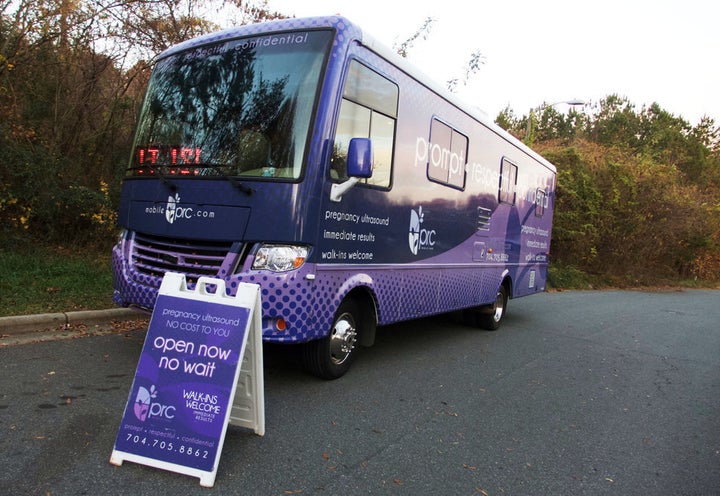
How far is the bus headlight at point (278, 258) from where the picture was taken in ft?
14.4

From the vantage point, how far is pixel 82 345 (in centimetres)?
552

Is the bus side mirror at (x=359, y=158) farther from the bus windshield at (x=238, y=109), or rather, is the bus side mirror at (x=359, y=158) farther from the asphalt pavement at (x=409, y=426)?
the asphalt pavement at (x=409, y=426)

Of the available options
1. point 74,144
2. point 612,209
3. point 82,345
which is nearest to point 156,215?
point 82,345

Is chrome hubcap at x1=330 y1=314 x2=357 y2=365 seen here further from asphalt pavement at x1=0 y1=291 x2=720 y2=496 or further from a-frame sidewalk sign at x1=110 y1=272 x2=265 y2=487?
a-frame sidewalk sign at x1=110 y1=272 x2=265 y2=487

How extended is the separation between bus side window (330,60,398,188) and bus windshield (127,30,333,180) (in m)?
0.35

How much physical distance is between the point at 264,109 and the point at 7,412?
2979 mm

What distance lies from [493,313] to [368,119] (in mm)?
4925

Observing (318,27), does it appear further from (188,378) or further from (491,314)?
(491,314)

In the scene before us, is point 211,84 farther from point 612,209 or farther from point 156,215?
point 612,209

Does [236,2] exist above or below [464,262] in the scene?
above

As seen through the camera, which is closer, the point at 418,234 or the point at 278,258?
the point at 278,258

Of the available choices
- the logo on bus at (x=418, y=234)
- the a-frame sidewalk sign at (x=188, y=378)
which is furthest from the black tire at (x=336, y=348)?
the a-frame sidewalk sign at (x=188, y=378)

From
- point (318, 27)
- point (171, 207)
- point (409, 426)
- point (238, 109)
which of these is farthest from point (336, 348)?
point (318, 27)

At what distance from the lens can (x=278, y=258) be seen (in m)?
A: 4.39
